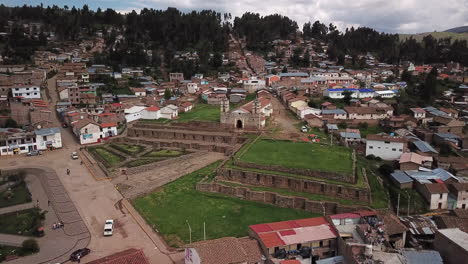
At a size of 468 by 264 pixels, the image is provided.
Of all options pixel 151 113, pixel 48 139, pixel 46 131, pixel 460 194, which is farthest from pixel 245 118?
pixel 460 194

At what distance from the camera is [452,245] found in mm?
14656

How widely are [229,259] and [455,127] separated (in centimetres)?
3218

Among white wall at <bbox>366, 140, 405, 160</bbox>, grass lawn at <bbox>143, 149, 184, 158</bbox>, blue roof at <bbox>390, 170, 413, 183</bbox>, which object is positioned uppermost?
white wall at <bbox>366, 140, 405, 160</bbox>

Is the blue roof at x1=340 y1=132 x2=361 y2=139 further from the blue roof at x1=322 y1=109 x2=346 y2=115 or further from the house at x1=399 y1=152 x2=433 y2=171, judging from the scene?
the blue roof at x1=322 y1=109 x2=346 y2=115

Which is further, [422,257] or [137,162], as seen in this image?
[137,162]

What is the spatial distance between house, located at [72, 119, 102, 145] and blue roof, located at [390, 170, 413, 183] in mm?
28762

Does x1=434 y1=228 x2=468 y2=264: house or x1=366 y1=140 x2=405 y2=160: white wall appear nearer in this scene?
x1=434 y1=228 x2=468 y2=264: house

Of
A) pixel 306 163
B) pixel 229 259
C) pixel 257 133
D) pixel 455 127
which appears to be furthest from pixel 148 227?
pixel 455 127

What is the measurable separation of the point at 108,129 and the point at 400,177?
95.1 ft

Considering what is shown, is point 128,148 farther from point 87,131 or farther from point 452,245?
point 452,245

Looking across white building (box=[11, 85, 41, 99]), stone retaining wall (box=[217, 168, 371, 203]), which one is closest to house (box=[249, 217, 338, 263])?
stone retaining wall (box=[217, 168, 371, 203])

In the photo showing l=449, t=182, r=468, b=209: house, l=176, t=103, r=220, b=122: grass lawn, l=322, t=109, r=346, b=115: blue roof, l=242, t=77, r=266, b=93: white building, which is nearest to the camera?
l=449, t=182, r=468, b=209: house

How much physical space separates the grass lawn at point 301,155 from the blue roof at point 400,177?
10.8 ft

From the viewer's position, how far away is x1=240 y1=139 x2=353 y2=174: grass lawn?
2524 centimetres
